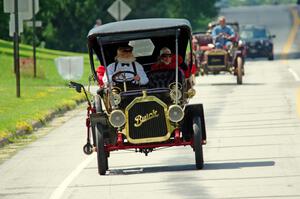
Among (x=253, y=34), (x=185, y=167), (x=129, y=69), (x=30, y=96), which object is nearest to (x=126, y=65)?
(x=129, y=69)

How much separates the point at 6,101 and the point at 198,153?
1632 cm

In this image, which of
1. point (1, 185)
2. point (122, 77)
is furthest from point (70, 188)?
point (122, 77)

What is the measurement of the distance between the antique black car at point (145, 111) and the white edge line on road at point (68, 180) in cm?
38

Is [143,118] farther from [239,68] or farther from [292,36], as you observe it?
[292,36]

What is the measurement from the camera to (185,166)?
18.3 meters

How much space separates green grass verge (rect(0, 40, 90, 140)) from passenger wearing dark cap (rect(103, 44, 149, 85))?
5.37 meters

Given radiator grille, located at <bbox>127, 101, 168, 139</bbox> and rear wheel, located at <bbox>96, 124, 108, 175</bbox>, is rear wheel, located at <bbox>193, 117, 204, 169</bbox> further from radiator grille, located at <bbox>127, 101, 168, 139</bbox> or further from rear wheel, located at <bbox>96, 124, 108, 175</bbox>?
rear wheel, located at <bbox>96, 124, 108, 175</bbox>

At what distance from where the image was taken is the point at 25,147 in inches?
910

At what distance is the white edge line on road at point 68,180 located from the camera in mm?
15593

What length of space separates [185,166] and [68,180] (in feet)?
6.19

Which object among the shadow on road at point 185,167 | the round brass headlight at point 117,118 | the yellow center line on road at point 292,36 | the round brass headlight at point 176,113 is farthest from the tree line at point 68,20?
the round brass headlight at point 176,113

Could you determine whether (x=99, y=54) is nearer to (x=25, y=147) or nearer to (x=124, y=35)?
(x=124, y=35)

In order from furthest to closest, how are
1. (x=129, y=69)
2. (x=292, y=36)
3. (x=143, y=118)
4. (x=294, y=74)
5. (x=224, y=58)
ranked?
(x=292, y=36), (x=294, y=74), (x=224, y=58), (x=129, y=69), (x=143, y=118)

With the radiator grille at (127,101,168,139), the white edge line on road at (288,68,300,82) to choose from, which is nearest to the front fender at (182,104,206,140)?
the radiator grille at (127,101,168,139)
